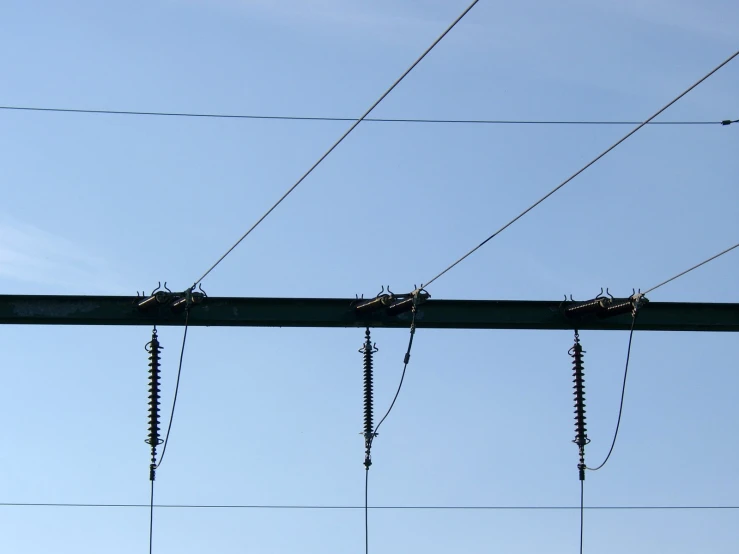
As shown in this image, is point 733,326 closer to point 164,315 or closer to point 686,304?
point 686,304

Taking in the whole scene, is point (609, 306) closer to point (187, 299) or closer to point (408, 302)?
point (408, 302)

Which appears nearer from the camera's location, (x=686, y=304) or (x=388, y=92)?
(x=388, y=92)

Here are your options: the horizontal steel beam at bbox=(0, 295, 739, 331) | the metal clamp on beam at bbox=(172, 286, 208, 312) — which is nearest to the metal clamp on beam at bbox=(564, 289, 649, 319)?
the horizontal steel beam at bbox=(0, 295, 739, 331)

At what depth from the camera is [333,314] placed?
1673 cm

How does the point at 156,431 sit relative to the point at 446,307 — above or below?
below

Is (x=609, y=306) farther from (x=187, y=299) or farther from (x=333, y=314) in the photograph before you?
(x=187, y=299)

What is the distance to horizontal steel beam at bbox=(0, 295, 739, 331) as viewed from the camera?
16297 millimetres

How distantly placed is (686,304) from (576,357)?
1.44m

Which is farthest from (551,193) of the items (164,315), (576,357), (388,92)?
(164,315)

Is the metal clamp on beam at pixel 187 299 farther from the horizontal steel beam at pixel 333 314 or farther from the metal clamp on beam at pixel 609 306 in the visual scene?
the metal clamp on beam at pixel 609 306

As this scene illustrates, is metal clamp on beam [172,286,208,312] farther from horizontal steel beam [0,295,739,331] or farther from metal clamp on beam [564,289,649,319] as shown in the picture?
metal clamp on beam [564,289,649,319]

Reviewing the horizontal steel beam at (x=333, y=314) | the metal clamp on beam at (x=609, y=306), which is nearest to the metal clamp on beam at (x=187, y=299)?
the horizontal steel beam at (x=333, y=314)

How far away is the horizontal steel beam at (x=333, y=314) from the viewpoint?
53.5 ft

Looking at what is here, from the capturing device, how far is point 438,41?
13.4 meters
